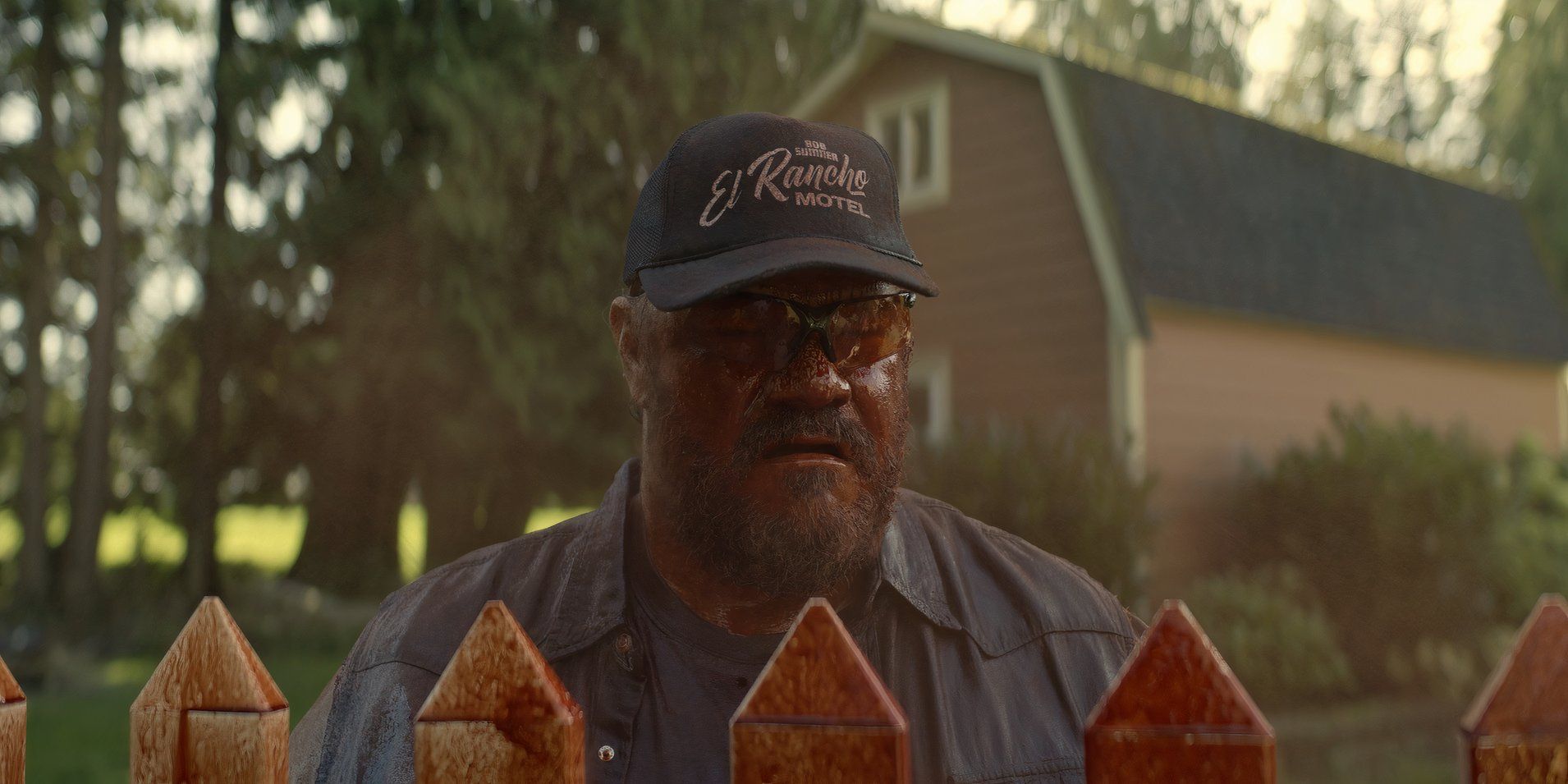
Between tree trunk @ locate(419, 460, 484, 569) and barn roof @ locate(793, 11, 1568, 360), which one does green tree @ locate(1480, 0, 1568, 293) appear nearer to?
barn roof @ locate(793, 11, 1568, 360)

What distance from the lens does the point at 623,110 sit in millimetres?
12141

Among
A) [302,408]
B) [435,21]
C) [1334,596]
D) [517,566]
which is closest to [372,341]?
[302,408]

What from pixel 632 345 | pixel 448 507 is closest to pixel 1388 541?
pixel 448 507

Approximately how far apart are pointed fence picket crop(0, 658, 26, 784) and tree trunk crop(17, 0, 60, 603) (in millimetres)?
12513

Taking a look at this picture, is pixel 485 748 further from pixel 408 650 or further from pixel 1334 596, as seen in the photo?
pixel 1334 596

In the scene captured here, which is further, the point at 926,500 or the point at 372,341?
the point at 372,341

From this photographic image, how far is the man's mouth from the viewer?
6.56ft

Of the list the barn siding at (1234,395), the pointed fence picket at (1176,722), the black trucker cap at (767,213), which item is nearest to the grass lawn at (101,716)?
the black trucker cap at (767,213)

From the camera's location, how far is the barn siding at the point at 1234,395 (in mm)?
10523

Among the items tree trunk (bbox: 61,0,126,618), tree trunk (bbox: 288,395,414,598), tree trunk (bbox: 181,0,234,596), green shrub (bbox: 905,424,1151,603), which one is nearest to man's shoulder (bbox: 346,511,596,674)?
green shrub (bbox: 905,424,1151,603)

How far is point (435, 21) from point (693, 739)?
11303 millimetres

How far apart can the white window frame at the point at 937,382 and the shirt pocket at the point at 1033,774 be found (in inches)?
369

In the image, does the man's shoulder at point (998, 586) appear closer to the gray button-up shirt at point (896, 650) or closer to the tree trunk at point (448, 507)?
the gray button-up shirt at point (896, 650)

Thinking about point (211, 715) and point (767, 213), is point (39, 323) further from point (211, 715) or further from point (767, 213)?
point (211, 715)
